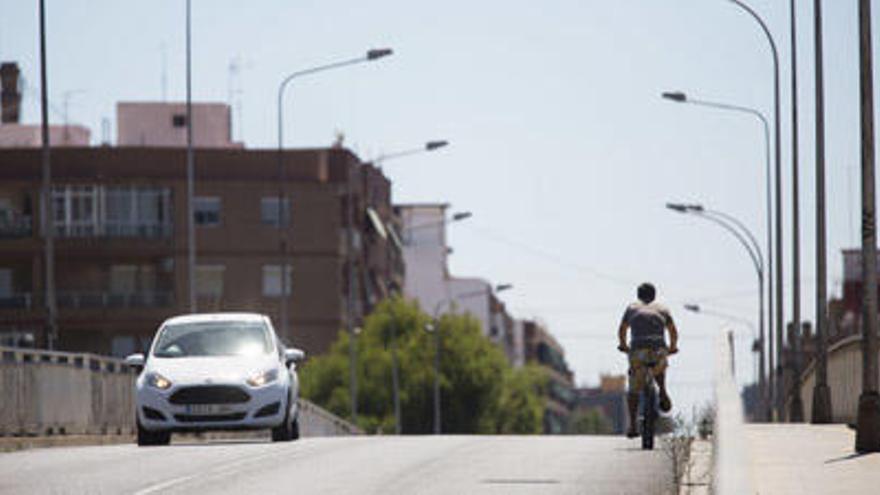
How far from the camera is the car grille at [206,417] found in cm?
3083

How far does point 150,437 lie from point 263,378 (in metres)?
1.65

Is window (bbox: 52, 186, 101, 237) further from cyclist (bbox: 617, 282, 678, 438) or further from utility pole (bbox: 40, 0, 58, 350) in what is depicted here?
cyclist (bbox: 617, 282, 678, 438)

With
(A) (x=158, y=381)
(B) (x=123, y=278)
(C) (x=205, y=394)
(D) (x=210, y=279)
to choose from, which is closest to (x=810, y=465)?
(C) (x=205, y=394)

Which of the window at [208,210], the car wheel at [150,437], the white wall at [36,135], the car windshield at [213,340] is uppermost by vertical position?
the white wall at [36,135]

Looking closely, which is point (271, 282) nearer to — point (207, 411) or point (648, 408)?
point (207, 411)

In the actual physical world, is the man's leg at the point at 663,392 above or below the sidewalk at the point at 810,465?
above

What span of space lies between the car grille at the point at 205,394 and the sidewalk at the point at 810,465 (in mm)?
6508

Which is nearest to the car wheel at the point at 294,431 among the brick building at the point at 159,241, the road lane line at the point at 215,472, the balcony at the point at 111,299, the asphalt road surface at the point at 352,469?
the asphalt road surface at the point at 352,469

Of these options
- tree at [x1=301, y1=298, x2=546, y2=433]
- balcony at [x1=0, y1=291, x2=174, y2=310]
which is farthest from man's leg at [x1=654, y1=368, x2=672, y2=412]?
balcony at [x1=0, y1=291, x2=174, y2=310]

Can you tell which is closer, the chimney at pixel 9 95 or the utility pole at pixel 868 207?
the utility pole at pixel 868 207

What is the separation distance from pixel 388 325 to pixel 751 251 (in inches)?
1762

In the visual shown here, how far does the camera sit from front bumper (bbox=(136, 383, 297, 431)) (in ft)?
101

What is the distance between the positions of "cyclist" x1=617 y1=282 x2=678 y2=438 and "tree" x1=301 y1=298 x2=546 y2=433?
8677 centimetres

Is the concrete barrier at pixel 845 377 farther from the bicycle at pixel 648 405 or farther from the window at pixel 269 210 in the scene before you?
the window at pixel 269 210
